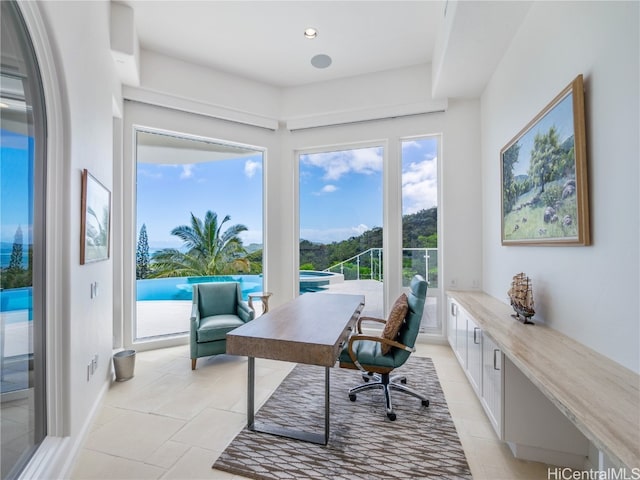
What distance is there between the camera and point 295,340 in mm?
1926

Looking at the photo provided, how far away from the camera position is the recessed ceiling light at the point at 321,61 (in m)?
3.92

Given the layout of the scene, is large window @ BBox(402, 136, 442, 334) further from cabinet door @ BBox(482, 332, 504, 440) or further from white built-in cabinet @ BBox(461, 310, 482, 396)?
cabinet door @ BBox(482, 332, 504, 440)

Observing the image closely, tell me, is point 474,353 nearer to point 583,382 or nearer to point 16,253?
point 583,382

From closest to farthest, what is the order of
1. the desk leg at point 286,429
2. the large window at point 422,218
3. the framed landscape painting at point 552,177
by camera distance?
1. the framed landscape painting at point 552,177
2. the desk leg at point 286,429
3. the large window at point 422,218

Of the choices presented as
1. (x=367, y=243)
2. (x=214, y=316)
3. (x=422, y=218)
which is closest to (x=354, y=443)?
(x=214, y=316)

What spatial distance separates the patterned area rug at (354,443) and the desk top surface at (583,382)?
83 centimetres

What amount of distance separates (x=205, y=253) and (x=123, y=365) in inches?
69.9

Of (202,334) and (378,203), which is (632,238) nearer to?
(378,203)

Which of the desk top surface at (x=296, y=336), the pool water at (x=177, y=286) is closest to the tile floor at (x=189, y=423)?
the desk top surface at (x=296, y=336)

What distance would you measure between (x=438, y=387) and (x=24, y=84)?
368cm

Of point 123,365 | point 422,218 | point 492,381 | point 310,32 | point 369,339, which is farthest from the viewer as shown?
point 422,218

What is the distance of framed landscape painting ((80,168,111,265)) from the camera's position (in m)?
2.19

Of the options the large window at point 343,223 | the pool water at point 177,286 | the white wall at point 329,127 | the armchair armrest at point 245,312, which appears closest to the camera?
the armchair armrest at point 245,312

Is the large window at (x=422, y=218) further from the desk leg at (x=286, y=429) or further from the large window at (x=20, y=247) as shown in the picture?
the large window at (x=20, y=247)
